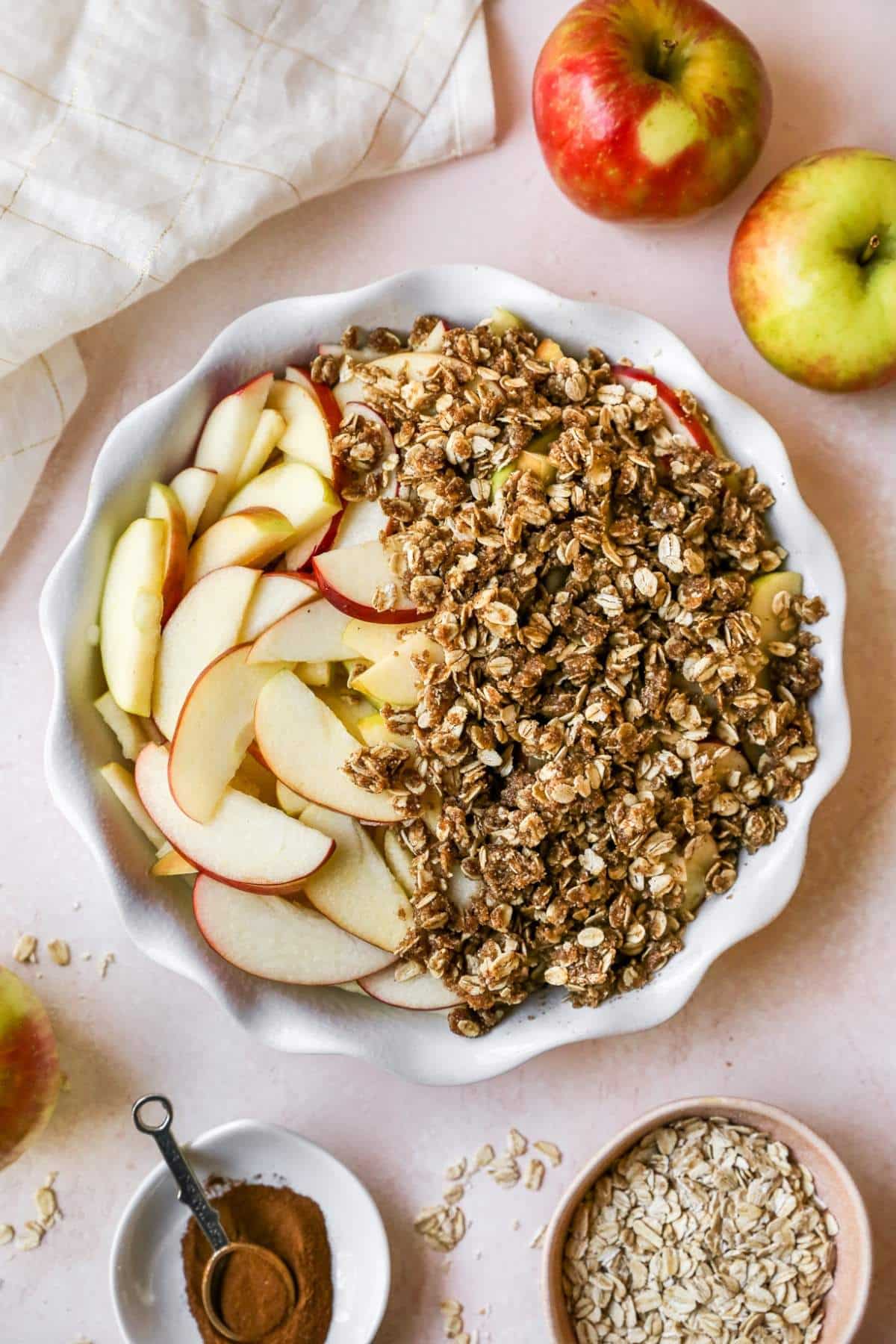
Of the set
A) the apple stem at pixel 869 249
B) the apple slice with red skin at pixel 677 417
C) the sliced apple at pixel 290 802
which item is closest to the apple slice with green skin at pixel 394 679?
the sliced apple at pixel 290 802

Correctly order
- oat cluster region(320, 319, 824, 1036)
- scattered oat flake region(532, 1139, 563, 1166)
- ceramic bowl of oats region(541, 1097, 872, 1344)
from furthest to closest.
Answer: scattered oat flake region(532, 1139, 563, 1166) → ceramic bowl of oats region(541, 1097, 872, 1344) → oat cluster region(320, 319, 824, 1036)

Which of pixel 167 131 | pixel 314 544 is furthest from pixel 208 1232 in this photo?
pixel 167 131

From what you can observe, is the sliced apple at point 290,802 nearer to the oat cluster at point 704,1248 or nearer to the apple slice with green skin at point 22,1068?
the apple slice with green skin at point 22,1068

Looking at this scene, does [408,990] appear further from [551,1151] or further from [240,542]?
[240,542]

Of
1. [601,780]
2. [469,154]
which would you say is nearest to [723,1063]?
[601,780]

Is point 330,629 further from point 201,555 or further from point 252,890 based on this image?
point 252,890

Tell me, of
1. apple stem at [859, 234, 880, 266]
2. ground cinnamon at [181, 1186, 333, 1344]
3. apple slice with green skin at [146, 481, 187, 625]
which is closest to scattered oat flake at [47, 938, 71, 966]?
ground cinnamon at [181, 1186, 333, 1344]

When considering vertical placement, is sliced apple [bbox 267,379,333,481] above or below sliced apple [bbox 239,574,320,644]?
above

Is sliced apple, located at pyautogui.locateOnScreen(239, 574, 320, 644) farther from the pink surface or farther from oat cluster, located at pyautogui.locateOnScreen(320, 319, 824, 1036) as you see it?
the pink surface
